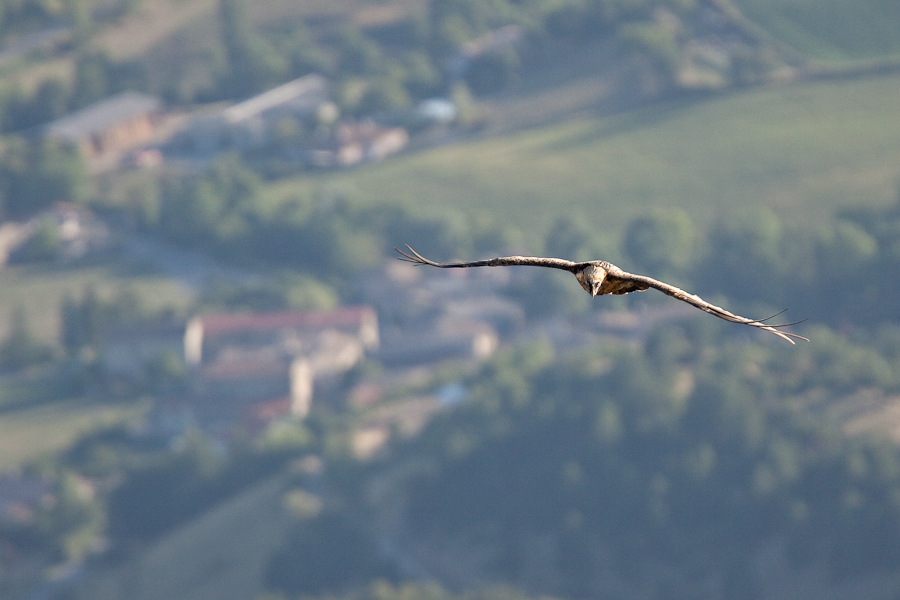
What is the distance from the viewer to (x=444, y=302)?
142 m

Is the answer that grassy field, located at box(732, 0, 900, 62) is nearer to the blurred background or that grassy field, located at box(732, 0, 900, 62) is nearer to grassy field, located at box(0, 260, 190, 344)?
the blurred background

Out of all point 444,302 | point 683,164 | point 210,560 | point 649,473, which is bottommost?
point 649,473

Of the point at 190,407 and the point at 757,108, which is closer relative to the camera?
the point at 190,407

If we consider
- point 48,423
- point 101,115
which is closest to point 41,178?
point 101,115

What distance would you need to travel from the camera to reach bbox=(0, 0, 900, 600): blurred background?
11181 cm

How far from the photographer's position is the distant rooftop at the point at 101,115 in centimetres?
17550

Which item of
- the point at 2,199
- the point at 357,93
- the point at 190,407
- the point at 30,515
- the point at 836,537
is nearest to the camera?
the point at 836,537

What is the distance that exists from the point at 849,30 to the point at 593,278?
119m

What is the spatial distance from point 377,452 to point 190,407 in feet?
74.2

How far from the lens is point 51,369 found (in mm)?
136875

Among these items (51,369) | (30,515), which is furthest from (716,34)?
(30,515)

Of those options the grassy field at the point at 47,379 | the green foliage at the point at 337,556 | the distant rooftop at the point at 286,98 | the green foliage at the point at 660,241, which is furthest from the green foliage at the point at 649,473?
the distant rooftop at the point at 286,98

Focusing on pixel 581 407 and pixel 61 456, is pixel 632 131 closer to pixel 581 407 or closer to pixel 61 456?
pixel 581 407

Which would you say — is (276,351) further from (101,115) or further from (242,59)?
(242,59)
